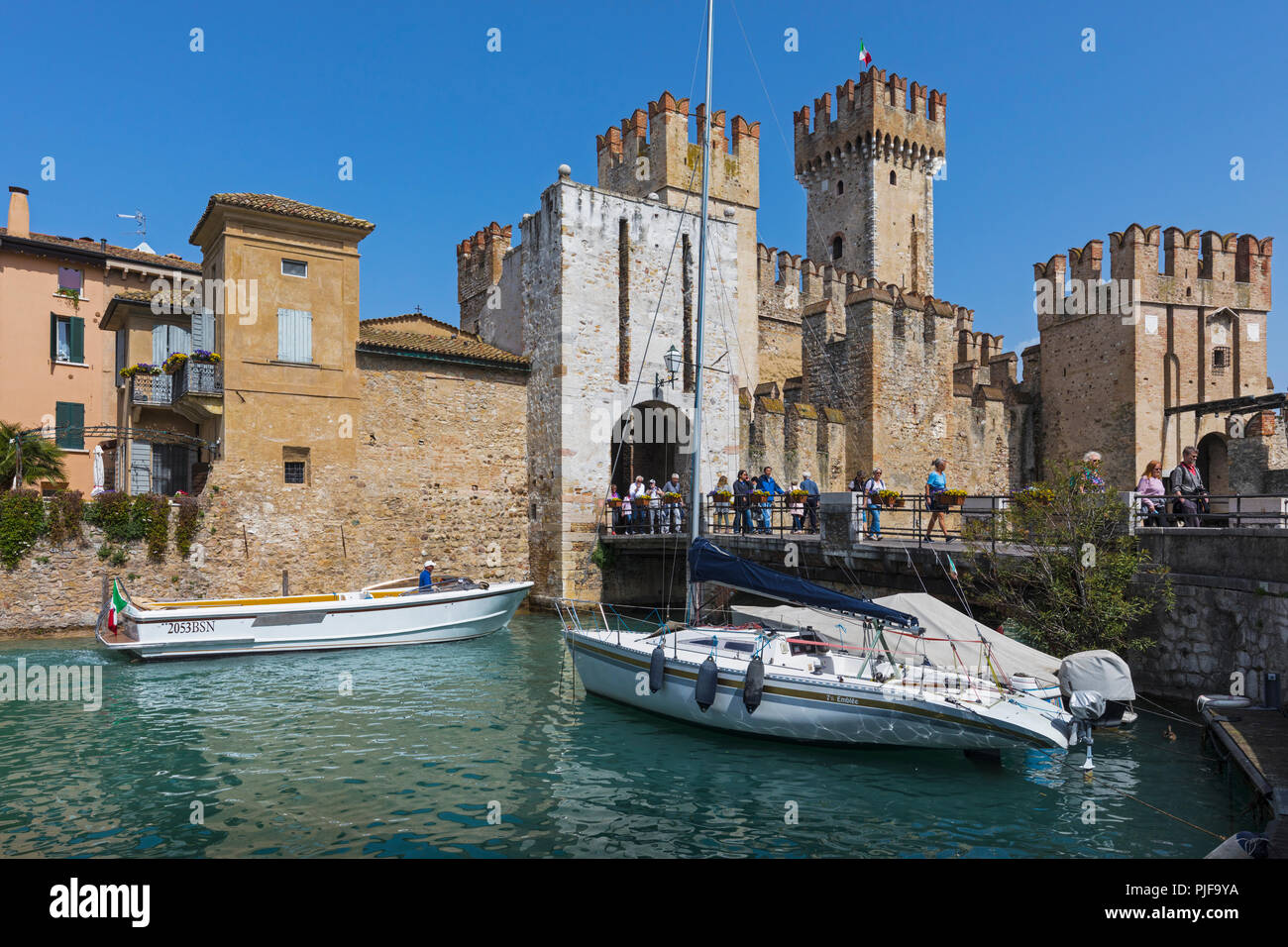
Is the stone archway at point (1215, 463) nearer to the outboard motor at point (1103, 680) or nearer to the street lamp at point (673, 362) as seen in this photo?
the street lamp at point (673, 362)

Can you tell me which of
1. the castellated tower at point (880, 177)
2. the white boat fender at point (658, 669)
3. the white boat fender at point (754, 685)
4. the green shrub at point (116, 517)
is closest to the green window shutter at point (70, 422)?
the green shrub at point (116, 517)

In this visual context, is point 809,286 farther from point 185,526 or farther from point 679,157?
point 185,526

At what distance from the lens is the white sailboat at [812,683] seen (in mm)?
10062

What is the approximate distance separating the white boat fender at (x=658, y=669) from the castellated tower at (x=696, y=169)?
57.4ft

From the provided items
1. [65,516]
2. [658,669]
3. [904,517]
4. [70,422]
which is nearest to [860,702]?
[658,669]

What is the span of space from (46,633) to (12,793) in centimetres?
1225

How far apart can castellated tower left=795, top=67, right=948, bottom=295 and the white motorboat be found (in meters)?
29.8

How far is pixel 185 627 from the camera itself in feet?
57.1

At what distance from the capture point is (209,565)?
21.0 m

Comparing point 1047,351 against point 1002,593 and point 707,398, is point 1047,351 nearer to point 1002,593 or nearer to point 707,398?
point 707,398

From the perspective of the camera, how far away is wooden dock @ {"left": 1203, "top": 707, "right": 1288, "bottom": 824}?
24.5 ft

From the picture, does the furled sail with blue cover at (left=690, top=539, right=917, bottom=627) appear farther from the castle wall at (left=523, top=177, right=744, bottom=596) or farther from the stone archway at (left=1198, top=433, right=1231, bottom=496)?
the stone archway at (left=1198, top=433, right=1231, bottom=496)

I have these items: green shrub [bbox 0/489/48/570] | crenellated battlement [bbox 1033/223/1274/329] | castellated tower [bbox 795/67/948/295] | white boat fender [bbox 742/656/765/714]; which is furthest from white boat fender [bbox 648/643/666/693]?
castellated tower [bbox 795/67/948/295]
